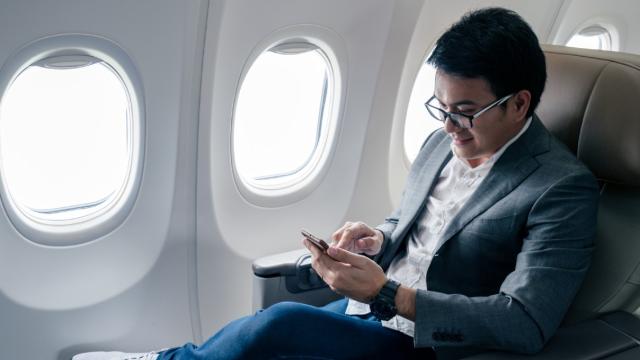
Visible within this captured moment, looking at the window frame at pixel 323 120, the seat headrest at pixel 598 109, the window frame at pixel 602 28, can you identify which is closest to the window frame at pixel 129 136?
the window frame at pixel 323 120

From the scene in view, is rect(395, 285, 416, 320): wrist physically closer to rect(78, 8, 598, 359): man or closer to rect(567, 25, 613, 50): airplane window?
rect(78, 8, 598, 359): man

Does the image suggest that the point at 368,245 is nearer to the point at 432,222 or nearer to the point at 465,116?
the point at 432,222

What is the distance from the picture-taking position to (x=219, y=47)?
2.17m

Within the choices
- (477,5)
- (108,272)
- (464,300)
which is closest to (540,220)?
(464,300)

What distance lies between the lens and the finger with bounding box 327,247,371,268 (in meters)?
1.59

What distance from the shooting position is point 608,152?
165 cm

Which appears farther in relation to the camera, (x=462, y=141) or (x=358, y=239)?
(x=358, y=239)

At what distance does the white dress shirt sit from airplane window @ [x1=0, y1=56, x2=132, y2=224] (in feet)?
3.64

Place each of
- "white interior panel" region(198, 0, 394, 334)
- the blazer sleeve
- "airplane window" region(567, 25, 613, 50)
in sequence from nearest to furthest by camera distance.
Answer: the blazer sleeve
"white interior panel" region(198, 0, 394, 334)
"airplane window" region(567, 25, 613, 50)

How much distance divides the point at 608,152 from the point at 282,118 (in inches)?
62.8

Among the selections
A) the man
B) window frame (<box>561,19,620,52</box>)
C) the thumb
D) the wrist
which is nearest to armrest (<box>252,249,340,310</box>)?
the man

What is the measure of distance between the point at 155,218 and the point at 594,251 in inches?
61.7

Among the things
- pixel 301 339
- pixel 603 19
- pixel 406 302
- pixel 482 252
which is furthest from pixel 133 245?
pixel 603 19

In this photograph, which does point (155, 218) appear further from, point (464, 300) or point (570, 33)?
point (570, 33)
